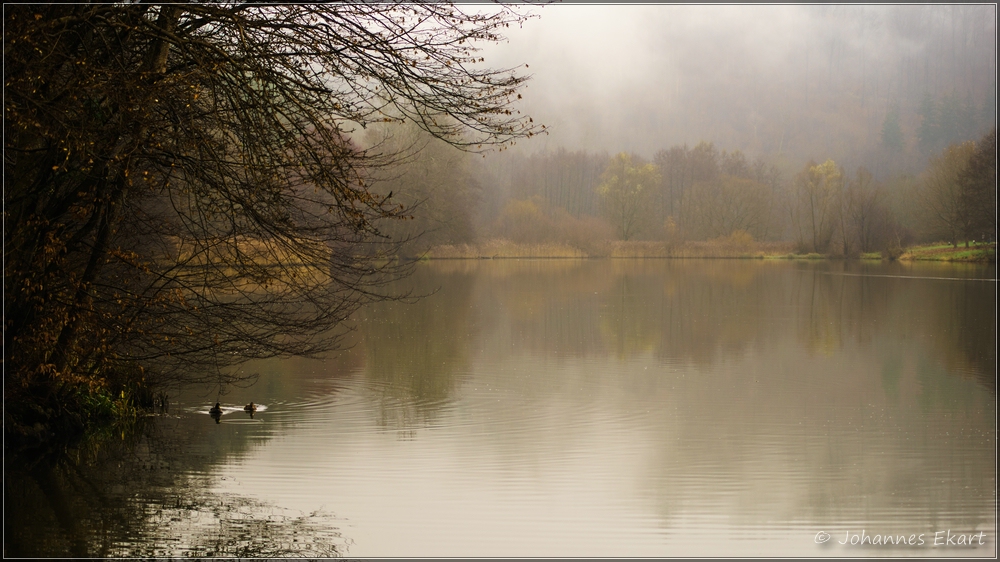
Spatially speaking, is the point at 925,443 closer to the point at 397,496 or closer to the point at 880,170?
the point at 397,496

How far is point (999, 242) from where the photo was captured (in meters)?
47.7

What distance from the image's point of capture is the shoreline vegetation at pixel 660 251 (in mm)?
58781

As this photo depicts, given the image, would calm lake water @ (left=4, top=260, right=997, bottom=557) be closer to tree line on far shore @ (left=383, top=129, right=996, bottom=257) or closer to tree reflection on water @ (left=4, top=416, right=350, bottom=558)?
tree reflection on water @ (left=4, top=416, right=350, bottom=558)

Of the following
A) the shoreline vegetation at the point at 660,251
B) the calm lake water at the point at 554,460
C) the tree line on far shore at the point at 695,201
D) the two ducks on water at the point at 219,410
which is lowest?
the calm lake water at the point at 554,460

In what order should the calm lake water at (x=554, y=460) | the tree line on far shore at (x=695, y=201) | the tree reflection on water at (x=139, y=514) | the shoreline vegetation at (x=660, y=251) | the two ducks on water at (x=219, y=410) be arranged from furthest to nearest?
the shoreline vegetation at (x=660, y=251) → the tree line on far shore at (x=695, y=201) → the two ducks on water at (x=219, y=410) → the calm lake water at (x=554, y=460) → the tree reflection on water at (x=139, y=514)

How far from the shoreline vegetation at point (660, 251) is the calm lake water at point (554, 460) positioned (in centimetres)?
4420

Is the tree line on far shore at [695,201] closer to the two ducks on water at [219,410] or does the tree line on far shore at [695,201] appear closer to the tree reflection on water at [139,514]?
the two ducks on water at [219,410]

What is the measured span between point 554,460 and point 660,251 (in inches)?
2308

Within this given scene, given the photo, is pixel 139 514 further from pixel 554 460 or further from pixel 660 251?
pixel 660 251

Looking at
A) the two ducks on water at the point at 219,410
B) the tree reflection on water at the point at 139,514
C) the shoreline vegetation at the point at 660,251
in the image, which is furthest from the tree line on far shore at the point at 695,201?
the tree reflection on water at the point at 139,514

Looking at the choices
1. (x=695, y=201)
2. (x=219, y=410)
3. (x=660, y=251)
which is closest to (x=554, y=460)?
(x=219, y=410)

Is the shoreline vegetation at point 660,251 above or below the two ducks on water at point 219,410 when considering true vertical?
above

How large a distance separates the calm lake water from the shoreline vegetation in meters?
44.2

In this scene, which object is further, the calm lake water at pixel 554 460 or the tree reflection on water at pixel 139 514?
the calm lake water at pixel 554 460
